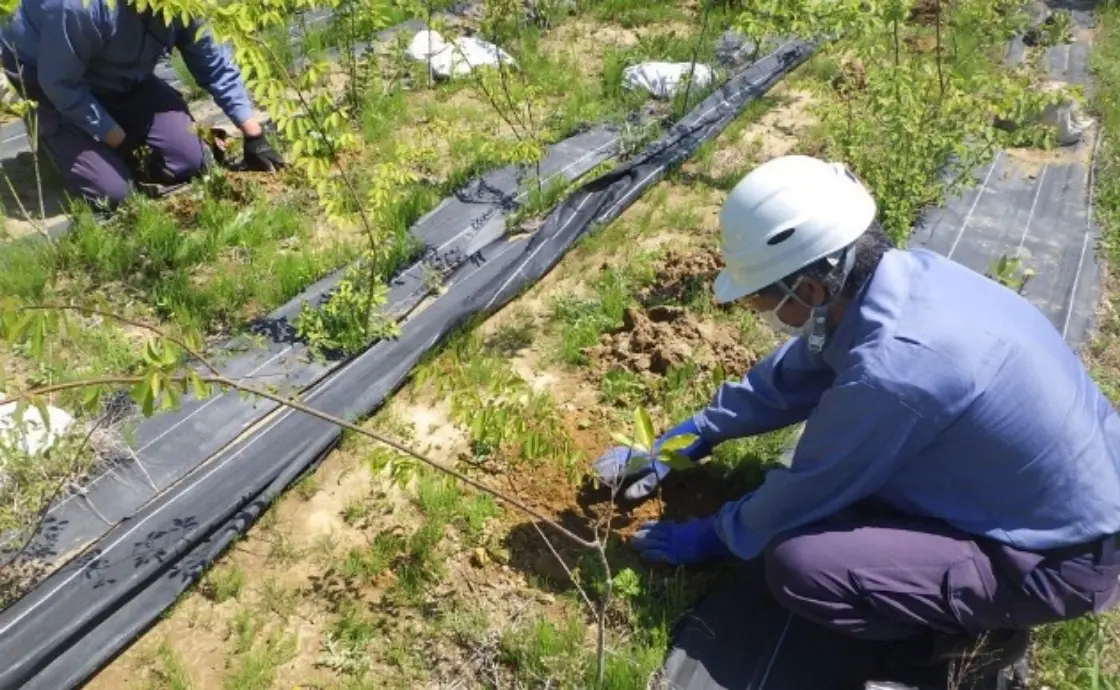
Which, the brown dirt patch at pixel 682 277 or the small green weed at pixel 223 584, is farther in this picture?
the brown dirt patch at pixel 682 277

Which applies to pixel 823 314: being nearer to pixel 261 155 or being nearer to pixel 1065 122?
pixel 261 155

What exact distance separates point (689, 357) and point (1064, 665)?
152 centimetres

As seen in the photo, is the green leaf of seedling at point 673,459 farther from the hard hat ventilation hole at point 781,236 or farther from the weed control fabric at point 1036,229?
the weed control fabric at point 1036,229

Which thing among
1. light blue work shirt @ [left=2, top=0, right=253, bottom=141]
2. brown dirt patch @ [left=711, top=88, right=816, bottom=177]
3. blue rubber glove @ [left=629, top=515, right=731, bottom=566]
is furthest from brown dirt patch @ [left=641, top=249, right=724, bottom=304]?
light blue work shirt @ [left=2, top=0, right=253, bottom=141]

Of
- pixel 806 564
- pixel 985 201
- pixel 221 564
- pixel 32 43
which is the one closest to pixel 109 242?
pixel 32 43

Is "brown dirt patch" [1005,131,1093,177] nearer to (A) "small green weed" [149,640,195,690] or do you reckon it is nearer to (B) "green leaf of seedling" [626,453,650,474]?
(B) "green leaf of seedling" [626,453,650,474]

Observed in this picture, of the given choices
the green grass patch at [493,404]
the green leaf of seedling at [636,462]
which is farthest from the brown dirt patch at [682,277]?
the green leaf of seedling at [636,462]

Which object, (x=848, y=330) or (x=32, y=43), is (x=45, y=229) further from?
(x=848, y=330)

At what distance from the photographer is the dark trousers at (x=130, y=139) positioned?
4152 millimetres

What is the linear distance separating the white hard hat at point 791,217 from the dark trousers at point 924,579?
27.9 inches

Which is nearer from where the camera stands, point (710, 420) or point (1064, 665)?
point (1064, 665)

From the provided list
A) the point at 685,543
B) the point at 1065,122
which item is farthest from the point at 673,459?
the point at 1065,122

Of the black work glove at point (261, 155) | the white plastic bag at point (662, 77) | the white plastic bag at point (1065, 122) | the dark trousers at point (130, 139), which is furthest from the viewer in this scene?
the white plastic bag at point (662, 77)

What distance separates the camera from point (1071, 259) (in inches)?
165
